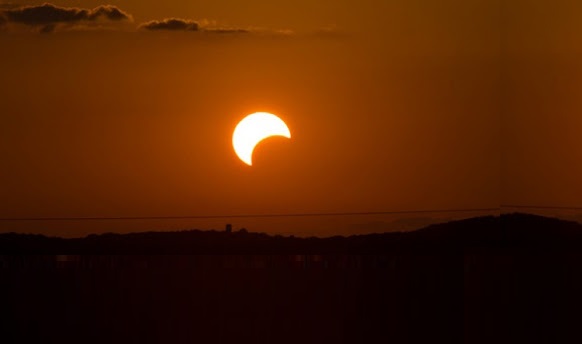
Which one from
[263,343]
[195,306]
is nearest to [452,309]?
[263,343]

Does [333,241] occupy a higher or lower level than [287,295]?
Answer: higher

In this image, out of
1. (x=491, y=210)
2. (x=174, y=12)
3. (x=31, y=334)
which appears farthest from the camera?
(x=491, y=210)

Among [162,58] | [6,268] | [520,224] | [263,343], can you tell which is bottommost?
[263,343]

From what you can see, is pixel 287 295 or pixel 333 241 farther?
pixel 333 241

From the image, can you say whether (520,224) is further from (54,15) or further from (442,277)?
(54,15)

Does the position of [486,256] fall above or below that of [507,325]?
above
